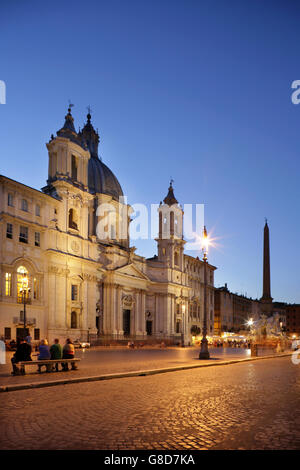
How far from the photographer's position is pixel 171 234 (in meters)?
74.5

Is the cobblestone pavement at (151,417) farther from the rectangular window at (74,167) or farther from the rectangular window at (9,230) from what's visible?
the rectangular window at (74,167)

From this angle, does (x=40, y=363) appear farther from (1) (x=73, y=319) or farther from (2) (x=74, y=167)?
(2) (x=74, y=167)

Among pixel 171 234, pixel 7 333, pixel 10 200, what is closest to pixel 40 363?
pixel 7 333

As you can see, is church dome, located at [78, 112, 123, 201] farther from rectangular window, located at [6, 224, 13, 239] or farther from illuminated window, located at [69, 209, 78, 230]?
rectangular window, located at [6, 224, 13, 239]

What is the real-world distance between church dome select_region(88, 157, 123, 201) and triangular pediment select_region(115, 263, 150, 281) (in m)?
11.7

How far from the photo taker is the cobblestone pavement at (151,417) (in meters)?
6.94

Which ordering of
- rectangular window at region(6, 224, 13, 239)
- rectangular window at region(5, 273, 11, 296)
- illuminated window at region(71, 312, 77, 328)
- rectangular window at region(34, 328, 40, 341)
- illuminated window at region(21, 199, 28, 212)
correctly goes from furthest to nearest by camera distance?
illuminated window at region(71, 312, 77, 328)
rectangular window at region(34, 328, 40, 341)
illuminated window at region(21, 199, 28, 212)
rectangular window at region(6, 224, 13, 239)
rectangular window at region(5, 273, 11, 296)

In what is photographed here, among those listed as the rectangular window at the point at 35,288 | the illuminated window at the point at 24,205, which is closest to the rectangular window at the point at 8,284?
the rectangular window at the point at 35,288

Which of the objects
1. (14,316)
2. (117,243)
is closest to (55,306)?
(14,316)

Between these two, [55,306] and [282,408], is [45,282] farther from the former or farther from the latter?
[282,408]

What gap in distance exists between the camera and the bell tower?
74438 mm

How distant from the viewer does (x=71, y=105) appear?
55.2m

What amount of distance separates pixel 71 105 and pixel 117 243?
22327 millimetres

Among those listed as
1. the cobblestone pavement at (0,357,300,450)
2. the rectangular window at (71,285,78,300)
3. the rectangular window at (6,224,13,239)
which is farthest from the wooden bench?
the rectangular window at (71,285,78,300)
